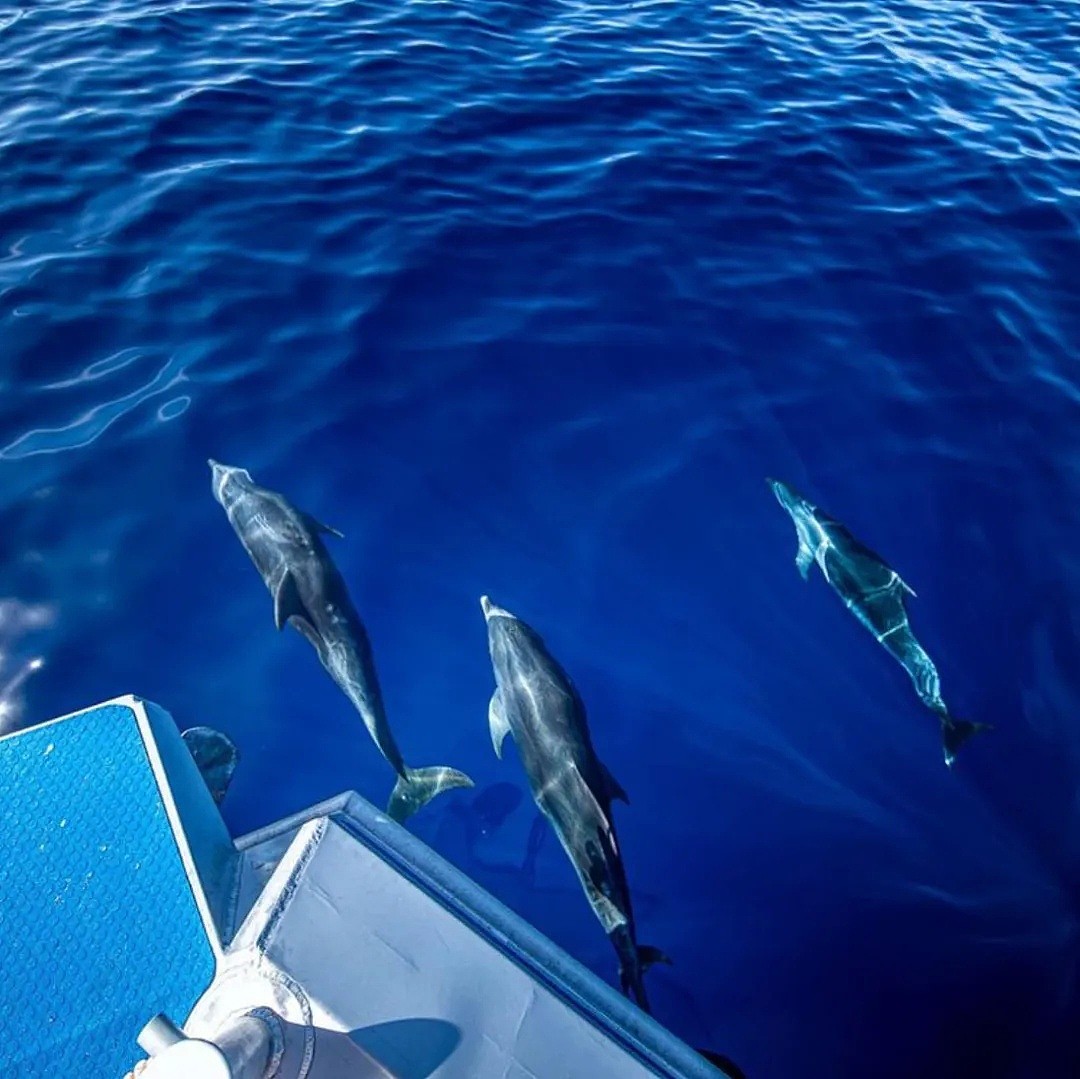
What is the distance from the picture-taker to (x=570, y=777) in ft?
18.0

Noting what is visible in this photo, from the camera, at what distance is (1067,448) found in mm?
8938

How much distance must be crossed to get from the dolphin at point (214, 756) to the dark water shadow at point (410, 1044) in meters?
3.30

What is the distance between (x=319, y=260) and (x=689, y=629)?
234 inches

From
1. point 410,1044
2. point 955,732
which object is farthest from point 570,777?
point 955,732

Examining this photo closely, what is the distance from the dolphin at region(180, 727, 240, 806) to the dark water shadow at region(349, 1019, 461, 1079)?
330 cm

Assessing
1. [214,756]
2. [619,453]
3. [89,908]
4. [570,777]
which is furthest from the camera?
[619,453]

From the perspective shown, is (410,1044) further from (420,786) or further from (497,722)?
(497,722)

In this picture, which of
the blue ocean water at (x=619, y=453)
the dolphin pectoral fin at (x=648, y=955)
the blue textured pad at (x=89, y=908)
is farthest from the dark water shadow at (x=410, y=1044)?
the blue ocean water at (x=619, y=453)

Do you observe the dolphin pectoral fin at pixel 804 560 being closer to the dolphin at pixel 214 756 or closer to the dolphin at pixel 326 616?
the dolphin at pixel 326 616

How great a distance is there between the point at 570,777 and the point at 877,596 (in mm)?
3092

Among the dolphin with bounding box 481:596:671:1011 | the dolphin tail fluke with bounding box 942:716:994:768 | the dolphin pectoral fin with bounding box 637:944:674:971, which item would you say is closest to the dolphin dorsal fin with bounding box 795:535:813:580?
the dolphin tail fluke with bounding box 942:716:994:768

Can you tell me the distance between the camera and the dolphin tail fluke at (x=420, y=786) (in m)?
6.17

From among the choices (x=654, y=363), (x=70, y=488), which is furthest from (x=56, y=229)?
(x=654, y=363)

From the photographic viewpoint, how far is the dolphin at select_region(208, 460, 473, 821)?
6215 mm
